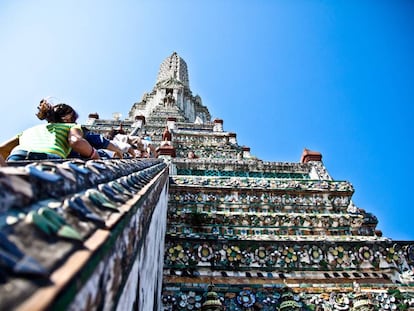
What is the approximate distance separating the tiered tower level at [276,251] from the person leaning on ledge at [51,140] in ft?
5.51

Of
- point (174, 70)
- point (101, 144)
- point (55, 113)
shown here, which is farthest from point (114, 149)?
point (174, 70)

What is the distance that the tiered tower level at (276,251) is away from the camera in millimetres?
3219

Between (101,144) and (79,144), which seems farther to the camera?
(101,144)

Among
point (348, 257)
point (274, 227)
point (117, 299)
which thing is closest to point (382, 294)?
point (348, 257)

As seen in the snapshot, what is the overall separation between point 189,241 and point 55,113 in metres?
2.16

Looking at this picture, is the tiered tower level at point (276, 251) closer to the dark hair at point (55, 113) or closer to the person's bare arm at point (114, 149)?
the person's bare arm at point (114, 149)

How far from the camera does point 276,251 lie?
145 inches

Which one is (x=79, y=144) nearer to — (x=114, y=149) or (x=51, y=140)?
Result: (x=51, y=140)

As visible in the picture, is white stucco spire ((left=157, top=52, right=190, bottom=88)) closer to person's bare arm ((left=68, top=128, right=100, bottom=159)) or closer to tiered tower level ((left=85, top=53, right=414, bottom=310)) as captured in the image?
tiered tower level ((left=85, top=53, right=414, bottom=310))

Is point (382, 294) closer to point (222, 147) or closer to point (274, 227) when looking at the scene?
point (274, 227)

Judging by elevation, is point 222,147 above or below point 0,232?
above

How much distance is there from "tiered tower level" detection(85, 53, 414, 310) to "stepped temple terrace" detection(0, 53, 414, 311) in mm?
15

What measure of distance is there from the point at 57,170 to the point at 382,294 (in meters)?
3.94

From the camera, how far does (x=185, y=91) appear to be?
26797 millimetres
